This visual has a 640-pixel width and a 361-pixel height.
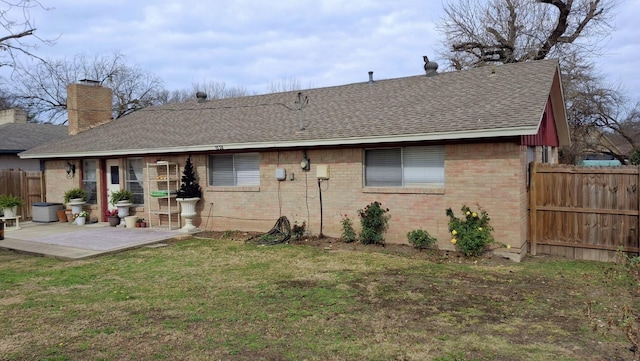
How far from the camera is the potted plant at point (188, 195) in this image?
12281 millimetres

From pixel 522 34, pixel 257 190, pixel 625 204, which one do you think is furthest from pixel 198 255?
pixel 522 34

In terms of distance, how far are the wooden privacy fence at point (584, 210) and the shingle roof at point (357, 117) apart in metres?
1.56

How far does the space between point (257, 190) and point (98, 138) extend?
7.58m

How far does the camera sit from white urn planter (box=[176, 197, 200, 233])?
40.3 ft

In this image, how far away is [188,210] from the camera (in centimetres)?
1238

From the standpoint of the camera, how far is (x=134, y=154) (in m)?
13.4

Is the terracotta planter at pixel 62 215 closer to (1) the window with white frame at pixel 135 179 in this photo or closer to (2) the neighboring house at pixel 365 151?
(2) the neighboring house at pixel 365 151

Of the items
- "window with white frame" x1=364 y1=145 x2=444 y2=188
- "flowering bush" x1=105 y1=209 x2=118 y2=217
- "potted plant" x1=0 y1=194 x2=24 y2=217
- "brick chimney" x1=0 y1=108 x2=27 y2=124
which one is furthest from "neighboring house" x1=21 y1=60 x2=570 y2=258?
"brick chimney" x1=0 y1=108 x2=27 y2=124

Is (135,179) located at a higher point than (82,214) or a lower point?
higher

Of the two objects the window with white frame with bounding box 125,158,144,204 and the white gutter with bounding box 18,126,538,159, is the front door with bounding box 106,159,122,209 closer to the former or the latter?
the window with white frame with bounding box 125,158,144,204

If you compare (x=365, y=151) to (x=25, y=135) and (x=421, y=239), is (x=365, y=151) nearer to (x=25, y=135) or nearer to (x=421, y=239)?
(x=421, y=239)

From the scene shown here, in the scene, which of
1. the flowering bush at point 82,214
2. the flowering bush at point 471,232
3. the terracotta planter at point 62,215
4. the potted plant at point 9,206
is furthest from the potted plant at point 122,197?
the flowering bush at point 471,232

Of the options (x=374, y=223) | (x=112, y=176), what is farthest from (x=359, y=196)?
(x=112, y=176)

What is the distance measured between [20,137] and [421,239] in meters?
20.3
